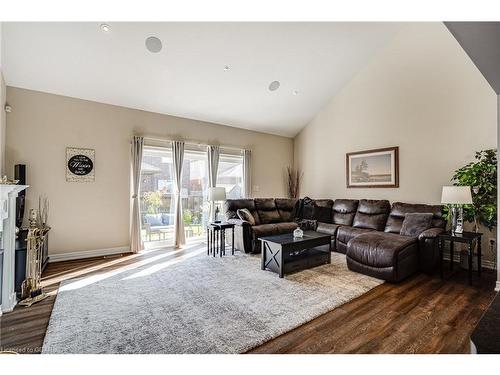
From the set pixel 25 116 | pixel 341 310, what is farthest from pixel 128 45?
pixel 341 310

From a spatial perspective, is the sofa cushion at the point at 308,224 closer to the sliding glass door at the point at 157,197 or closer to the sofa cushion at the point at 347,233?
the sofa cushion at the point at 347,233

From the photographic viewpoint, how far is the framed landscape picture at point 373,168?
499cm

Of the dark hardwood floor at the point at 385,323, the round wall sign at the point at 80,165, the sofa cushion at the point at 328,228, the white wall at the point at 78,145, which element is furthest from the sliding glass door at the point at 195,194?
the dark hardwood floor at the point at 385,323

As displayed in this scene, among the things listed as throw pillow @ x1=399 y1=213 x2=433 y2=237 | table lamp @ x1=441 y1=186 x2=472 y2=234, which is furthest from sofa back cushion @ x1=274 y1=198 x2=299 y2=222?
table lamp @ x1=441 y1=186 x2=472 y2=234

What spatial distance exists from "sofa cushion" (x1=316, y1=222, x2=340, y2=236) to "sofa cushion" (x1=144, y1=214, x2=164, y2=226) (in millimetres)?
3190

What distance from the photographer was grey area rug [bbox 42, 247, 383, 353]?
1.94m

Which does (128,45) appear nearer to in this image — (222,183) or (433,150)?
(222,183)

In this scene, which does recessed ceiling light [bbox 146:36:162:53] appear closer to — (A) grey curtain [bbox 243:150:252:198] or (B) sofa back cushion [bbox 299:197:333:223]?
(A) grey curtain [bbox 243:150:252:198]

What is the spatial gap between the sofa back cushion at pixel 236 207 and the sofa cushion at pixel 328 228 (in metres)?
1.23

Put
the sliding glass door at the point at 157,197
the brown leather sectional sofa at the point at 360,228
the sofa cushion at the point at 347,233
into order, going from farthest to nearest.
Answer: the sliding glass door at the point at 157,197 < the sofa cushion at the point at 347,233 < the brown leather sectional sofa at the point at 360,228

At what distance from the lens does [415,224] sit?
3.86 m

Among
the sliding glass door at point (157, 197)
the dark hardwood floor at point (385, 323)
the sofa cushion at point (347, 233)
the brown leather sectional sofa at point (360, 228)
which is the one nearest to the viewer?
the dark hardwood floor at point (385, 323)

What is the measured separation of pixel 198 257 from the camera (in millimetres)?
4355
